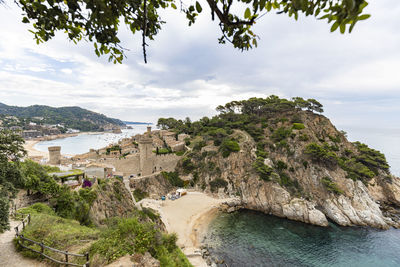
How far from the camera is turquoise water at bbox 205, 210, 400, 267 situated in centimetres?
1527

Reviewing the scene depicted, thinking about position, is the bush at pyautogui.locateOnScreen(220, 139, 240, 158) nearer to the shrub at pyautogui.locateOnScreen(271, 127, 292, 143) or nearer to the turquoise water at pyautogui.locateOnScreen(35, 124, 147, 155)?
the shrub at pyautogui.locateOnScreen(271, 127, 292, 143)

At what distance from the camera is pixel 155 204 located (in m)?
22.3

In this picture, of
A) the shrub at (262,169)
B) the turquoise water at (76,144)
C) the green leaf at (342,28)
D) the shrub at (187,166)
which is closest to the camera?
the green leaf at (342,28)

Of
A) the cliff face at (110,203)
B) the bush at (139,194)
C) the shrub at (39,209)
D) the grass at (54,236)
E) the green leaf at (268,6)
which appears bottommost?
the bush at (139,194)

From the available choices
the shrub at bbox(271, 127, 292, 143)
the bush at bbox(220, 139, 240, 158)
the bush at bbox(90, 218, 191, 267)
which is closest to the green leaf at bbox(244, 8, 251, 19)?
the bush at bbox(90, 218, 191, 267)

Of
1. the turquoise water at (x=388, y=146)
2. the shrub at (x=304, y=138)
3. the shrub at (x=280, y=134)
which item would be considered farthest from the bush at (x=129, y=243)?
the turquoise water at (x=388, y=146)

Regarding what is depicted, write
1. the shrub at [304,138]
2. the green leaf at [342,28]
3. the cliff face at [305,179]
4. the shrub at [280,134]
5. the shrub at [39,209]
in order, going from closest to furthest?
the green leaf at [342,28] < the shrub at [39,209] < the cliff face at [305,179] < the shrub at [304,138] < the shrub at [280,134]

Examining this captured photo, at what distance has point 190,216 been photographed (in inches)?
831

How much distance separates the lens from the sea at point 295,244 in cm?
1525

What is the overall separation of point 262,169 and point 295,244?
9.77m

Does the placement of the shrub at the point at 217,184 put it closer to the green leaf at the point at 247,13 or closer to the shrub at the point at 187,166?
the shrub at the point at 187,166

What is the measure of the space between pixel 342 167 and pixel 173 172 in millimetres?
25898

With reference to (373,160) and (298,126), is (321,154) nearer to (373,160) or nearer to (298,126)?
(298,126)

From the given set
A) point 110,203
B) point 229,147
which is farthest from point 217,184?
point 110,203
